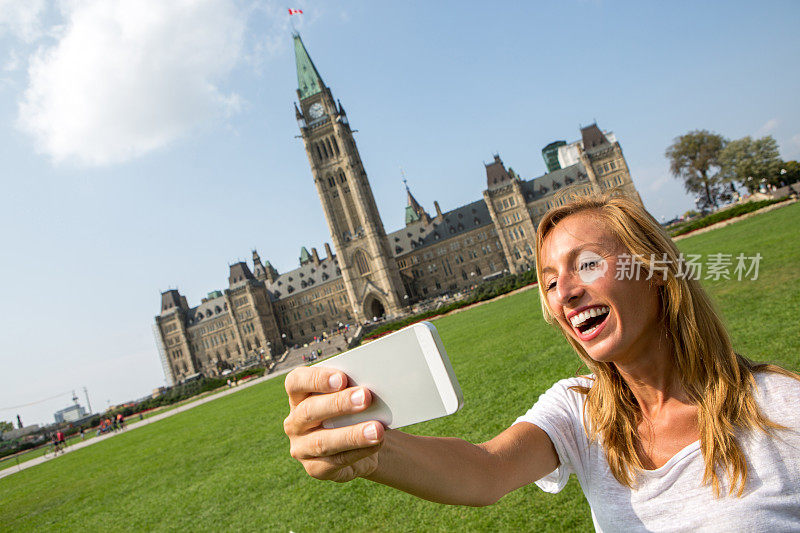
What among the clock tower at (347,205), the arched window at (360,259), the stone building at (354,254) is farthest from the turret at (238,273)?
the arched window at (360,259)

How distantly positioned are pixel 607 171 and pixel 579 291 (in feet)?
220

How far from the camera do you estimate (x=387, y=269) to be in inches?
2618

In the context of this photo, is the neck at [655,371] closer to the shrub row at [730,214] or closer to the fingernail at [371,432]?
the fingernail at [371,432]

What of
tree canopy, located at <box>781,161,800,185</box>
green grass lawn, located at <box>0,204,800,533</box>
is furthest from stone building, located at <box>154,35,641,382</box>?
green grass lawn, located at <box>0,204,800,533</box>

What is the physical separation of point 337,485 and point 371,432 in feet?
19.1

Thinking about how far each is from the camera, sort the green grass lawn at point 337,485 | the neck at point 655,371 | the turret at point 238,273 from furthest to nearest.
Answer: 1. the turret at point 238,273
2. the green grass lawn at point 337,485
3. the neck at point 655,371

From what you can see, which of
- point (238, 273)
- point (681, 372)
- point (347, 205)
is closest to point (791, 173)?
point (347, 205)

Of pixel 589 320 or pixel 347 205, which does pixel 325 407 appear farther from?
pixel 347 205

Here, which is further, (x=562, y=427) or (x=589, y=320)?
(x=562, y=427)

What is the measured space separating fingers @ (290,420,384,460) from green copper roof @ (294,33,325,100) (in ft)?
238

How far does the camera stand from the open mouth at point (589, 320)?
1.59 metres

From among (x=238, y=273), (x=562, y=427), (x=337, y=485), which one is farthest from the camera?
(x=238, y=273)

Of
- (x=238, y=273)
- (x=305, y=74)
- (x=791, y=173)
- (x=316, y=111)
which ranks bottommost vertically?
(x=791, y=173)

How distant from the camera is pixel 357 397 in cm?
102
